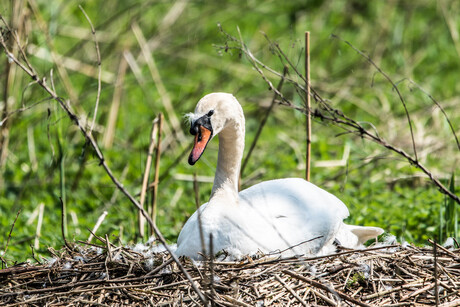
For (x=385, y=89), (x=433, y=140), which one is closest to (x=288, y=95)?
(x=385, y=89)

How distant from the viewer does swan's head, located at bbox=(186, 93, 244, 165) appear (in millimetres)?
3955

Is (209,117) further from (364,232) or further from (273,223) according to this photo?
(364,232)

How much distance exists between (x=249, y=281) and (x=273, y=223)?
1.83 feet

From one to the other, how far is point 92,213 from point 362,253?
3364 millimetres

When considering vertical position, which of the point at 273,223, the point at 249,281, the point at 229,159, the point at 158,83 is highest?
the point at 229,159

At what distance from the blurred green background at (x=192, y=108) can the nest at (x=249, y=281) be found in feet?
2.62

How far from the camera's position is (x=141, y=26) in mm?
9672

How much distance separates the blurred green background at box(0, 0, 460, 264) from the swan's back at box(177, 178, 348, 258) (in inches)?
25.0

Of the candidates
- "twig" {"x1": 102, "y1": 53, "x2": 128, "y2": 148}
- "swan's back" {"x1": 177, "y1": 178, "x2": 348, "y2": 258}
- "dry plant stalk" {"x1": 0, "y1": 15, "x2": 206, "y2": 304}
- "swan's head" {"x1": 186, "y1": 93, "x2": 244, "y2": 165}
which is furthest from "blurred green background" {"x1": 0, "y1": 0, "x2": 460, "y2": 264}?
"dry plant stalk" {"x1": 0, "y1": 15, "x2": 206, "y2": 304}

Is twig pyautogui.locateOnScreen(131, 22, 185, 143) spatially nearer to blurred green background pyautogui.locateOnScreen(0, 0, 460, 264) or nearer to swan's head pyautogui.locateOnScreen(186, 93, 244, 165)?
blurred green background pyautogui.locateOnScreen(0, 0, 460, 264)

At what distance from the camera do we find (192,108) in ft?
25.8

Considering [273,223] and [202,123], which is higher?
[202,123]

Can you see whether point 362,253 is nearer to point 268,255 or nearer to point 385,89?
point 268,255

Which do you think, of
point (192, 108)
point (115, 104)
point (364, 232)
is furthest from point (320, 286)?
point (192, 108)
